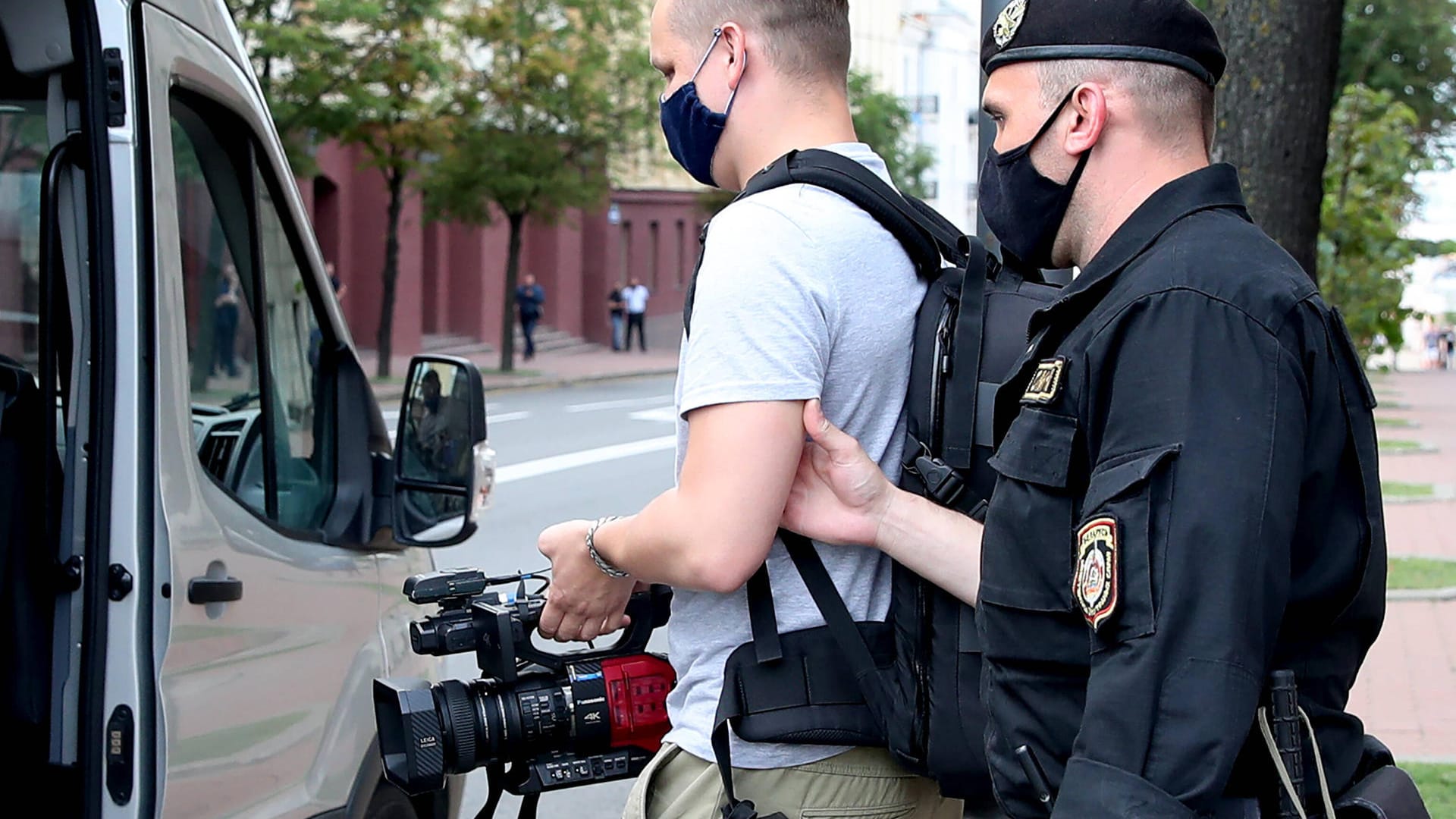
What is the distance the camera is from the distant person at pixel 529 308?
33.6m

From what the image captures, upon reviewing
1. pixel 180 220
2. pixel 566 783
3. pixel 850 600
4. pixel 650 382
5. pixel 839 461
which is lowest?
pixel 650 382

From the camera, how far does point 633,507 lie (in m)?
12.1

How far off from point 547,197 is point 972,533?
25451 millimetres

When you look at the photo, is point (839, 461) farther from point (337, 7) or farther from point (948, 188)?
point (948, 188)

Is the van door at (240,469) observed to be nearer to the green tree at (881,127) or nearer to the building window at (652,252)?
the green tree at (881,127)


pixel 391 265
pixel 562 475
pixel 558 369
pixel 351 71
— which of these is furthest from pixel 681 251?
pixel 562 475

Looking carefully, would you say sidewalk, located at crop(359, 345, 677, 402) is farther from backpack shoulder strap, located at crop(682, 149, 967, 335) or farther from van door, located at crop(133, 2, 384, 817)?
backpack shoulder strap, located at crop(682, 149, 967, 335)

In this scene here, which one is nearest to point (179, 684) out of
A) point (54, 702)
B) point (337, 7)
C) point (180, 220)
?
point (54, 702)

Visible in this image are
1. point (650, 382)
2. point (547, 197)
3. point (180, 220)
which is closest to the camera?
point (180, 220)

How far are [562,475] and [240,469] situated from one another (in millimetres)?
11235

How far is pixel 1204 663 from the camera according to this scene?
5.09 feet

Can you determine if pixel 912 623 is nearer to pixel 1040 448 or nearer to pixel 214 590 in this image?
pixel 1040 448

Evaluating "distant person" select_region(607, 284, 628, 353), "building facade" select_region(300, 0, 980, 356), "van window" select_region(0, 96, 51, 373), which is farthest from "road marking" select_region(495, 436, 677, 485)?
"distant person" select_region(607, 284, 628, 353)

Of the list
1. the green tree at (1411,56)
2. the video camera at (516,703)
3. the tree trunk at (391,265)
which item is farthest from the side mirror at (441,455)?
the green tree at (1411,56)
